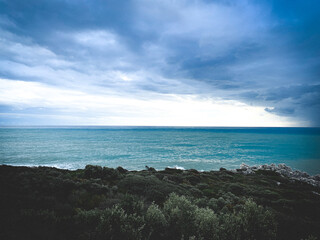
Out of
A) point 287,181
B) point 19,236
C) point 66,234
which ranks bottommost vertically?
point 287,181

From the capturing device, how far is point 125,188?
1099 cm

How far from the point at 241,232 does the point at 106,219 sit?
447cm

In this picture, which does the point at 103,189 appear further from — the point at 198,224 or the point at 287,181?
the point at 287,181


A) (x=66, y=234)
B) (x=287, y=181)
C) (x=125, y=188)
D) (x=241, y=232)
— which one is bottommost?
(x=287, y=181)

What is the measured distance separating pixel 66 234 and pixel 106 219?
1.13 metres

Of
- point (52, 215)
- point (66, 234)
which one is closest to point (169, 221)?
point (66, 234)

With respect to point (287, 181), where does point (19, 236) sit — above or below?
above

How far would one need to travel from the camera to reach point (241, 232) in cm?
539

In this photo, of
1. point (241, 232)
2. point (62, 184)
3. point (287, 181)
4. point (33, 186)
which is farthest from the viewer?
point (287, 181)

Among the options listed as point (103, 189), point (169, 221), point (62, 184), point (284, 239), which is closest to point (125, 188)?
point (103, 189)

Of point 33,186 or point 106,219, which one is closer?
point 106,219

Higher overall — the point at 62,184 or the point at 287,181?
the point at 62,184

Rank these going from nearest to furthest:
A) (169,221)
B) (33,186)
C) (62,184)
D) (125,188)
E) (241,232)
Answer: (241,232) → (169,221) → (33,186) → (62,184) → (125,188)

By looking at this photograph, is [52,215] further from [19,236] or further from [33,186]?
[33,186]
